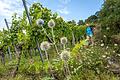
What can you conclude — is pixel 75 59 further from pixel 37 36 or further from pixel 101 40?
pixel 101 40

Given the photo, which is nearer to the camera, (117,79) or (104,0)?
(117,79)

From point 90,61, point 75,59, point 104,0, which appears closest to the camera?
point 90,61

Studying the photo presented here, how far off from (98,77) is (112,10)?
948cm

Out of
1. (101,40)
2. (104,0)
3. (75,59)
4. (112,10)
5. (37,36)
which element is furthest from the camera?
(104,0)

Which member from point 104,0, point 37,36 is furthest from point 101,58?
point 104,0

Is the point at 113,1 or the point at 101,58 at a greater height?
the point at 113,1

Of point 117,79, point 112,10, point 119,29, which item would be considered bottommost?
point 117,79

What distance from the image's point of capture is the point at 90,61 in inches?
368

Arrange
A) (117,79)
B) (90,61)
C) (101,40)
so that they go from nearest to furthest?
(117,79) → (90,61) → (101,40)

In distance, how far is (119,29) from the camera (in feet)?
51.4

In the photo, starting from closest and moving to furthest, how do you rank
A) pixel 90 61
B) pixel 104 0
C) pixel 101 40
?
pixel 90 61, pixel 101 40, pixel 104 0

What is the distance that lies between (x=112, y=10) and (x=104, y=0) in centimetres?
191

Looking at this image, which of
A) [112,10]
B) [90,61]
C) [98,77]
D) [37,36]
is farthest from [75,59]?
[112,10]

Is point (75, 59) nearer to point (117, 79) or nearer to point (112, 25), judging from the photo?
point (117, 79)
